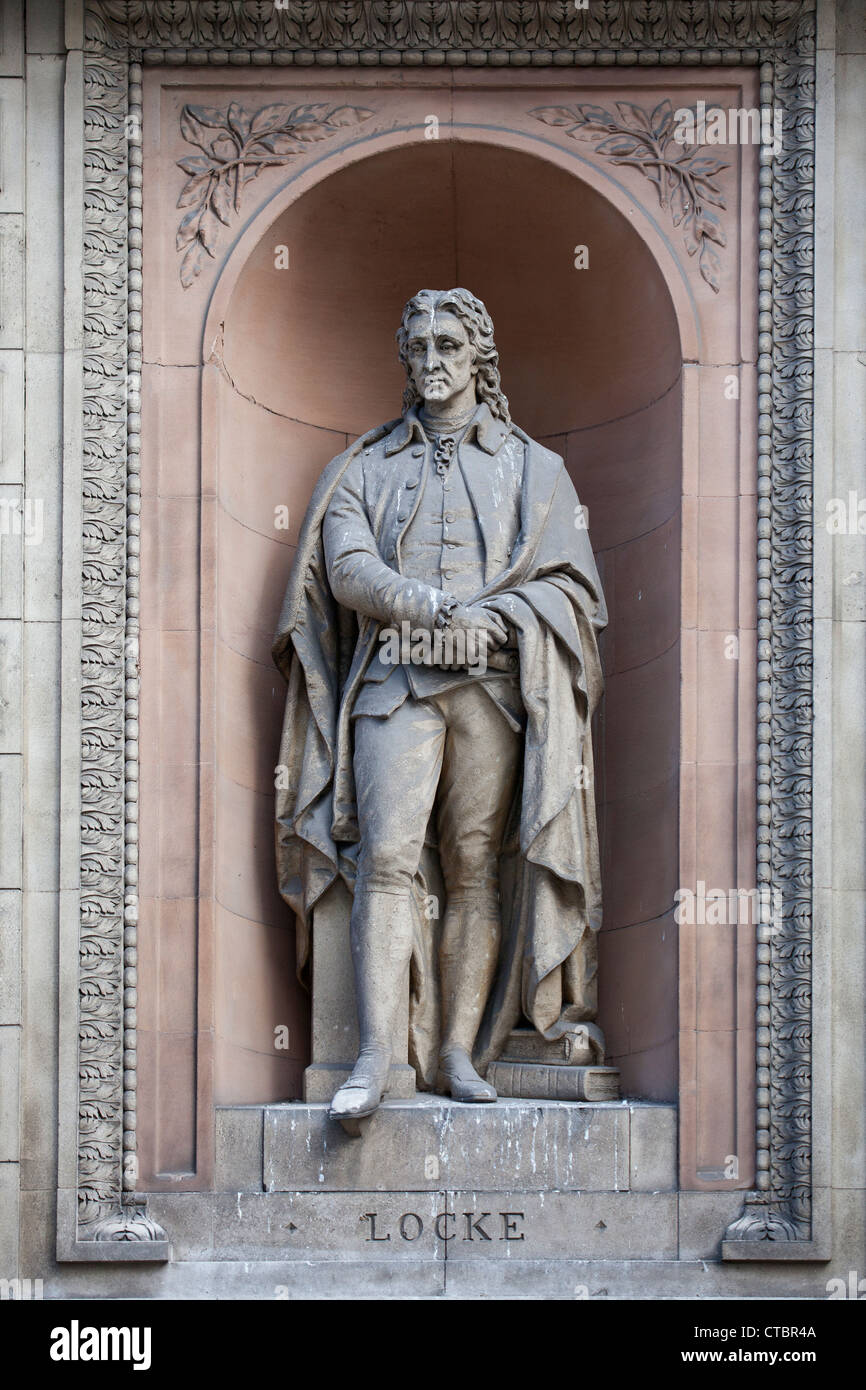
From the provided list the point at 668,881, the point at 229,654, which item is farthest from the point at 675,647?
the point at 229,654

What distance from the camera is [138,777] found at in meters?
15.1

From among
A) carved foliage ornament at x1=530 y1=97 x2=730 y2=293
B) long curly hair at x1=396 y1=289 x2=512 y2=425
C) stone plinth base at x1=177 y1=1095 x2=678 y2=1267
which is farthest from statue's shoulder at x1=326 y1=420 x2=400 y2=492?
stone plinth base at x1=177 y1=1095 x2=678 y2=1267

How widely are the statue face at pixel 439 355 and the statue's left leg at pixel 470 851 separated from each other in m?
1.51

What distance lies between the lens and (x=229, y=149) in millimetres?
15812

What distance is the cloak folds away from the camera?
15109 mm

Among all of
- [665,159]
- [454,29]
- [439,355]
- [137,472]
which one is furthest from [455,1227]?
[454,29]

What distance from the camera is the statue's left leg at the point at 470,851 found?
15.2 m

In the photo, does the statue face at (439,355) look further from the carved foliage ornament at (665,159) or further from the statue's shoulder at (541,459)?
the carved foliage ornament at (665,159)

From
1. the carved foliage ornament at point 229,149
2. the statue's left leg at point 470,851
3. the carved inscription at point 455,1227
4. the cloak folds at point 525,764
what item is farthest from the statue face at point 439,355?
the carved inscription at point 455,1227

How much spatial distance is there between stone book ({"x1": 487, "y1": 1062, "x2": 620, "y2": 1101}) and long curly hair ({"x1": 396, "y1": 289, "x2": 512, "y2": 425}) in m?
3.18

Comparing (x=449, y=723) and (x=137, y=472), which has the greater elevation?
(x=137, y=472)

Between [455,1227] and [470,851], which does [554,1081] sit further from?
[470,851]

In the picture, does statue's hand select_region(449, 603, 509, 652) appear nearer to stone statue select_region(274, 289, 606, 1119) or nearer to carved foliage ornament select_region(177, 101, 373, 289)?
stone statue select_region(274, 289, 606, 1119)

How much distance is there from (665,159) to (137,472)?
302 cm
